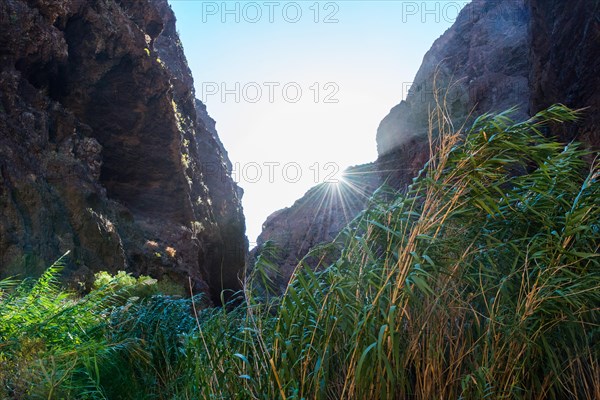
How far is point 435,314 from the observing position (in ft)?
12.2

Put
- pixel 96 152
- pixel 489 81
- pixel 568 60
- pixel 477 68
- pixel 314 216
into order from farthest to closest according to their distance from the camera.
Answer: pixel 314 216 → pixel 477 68 → pixel 489 81 → pixel 96 152 → pixel 568 60

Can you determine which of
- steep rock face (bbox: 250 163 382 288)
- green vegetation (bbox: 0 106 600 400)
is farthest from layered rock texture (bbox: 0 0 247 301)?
steep rock face (bbox: 250 163 382 288)

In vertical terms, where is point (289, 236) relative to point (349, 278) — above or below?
below

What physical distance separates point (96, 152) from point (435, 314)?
49.8ft

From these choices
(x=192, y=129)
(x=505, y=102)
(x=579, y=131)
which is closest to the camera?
(x=579, y=131)

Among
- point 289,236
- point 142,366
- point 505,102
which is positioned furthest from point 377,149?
point 142,366

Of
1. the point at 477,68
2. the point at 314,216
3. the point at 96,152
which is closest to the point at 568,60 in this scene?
the point at 96,152

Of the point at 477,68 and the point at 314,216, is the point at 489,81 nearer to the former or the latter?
the point at 477,68

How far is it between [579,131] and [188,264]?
1578 centimetres

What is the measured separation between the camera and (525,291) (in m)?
3.53

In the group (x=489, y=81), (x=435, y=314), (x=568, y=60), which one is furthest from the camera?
(x=489, y=81)

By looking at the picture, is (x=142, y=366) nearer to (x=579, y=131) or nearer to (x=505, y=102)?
(x=579, y=131)

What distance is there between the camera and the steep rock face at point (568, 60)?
11062mm

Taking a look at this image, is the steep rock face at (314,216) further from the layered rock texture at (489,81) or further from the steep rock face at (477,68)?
the steep rock face at (477,68)
